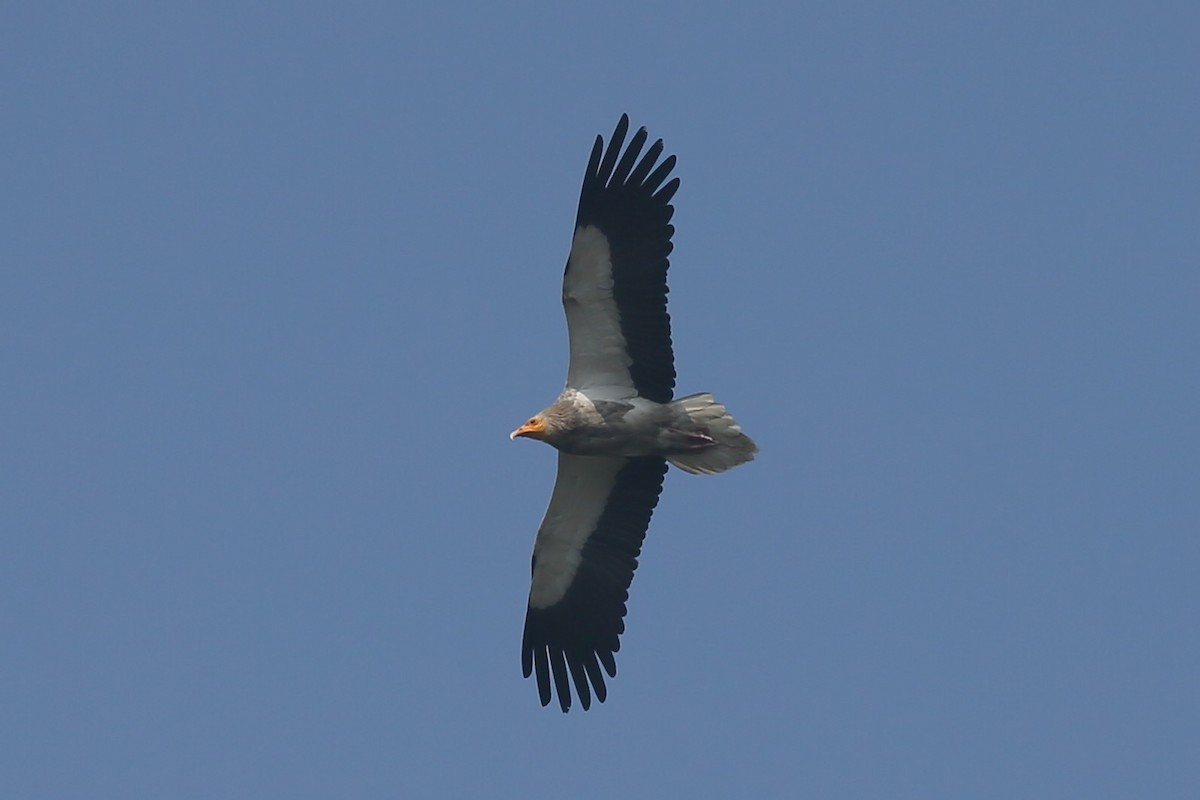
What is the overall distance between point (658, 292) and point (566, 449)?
1695 millimetres

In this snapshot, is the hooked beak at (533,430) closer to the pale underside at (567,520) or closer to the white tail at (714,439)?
the pale underside at (567,520)

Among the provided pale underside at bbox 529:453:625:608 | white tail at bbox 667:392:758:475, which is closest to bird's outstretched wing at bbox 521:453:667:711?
pale underside at bbox 529:453:625:608

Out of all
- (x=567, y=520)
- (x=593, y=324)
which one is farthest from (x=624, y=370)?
(x=567, y=520)

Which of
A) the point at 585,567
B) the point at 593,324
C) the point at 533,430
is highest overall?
the point at 593,324

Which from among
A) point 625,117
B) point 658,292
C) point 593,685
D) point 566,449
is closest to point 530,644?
point 593,685

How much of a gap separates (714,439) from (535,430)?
165 cm

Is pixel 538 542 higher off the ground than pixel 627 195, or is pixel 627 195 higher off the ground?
pixel 627 195

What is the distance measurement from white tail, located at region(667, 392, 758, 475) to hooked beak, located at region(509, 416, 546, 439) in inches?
47.6

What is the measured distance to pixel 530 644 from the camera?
18.3 m

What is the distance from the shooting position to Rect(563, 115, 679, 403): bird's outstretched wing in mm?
16859

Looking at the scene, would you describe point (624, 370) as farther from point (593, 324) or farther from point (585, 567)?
point (585, 567)

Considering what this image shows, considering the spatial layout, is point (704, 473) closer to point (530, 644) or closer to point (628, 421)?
point (628, 421)

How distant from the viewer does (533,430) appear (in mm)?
17141

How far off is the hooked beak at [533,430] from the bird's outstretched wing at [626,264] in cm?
75
